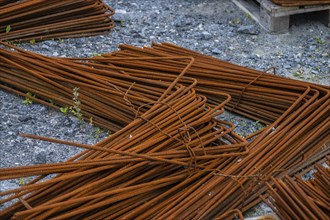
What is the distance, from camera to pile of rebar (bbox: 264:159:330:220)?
397cm

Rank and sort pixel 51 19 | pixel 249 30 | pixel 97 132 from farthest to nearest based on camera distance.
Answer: pixel 249 30, pixel 51 19, pixel 97 132

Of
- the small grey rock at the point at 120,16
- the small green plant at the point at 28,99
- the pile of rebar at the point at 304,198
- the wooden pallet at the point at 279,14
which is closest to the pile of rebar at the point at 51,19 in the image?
the small grey rock at the point at 120,16

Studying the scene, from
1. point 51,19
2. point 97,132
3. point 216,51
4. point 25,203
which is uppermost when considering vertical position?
point 51,19

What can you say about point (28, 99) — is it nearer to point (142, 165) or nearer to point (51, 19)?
point (51, 19)

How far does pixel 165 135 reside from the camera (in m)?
4.81

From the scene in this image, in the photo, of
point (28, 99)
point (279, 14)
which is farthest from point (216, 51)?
point (28, 99)

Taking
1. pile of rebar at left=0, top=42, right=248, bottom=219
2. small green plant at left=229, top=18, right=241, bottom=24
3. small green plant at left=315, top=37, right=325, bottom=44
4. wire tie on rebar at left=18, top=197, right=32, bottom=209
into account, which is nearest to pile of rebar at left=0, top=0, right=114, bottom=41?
small green plant at left=229, top=18, right=241, bottom=24

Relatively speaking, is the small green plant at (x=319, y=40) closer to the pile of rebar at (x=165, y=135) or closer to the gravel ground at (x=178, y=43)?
the gravel ground at (x=178, y=43)

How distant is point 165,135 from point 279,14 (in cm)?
270

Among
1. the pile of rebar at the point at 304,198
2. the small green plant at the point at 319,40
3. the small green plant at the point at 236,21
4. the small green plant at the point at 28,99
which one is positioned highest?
the small green plant at the point at 236,21

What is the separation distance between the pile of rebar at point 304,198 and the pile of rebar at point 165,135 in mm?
386

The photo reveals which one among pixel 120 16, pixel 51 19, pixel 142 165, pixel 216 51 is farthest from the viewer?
pixel 120 16

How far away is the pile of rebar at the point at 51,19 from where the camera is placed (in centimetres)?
687

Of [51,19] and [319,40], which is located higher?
[51,19]
